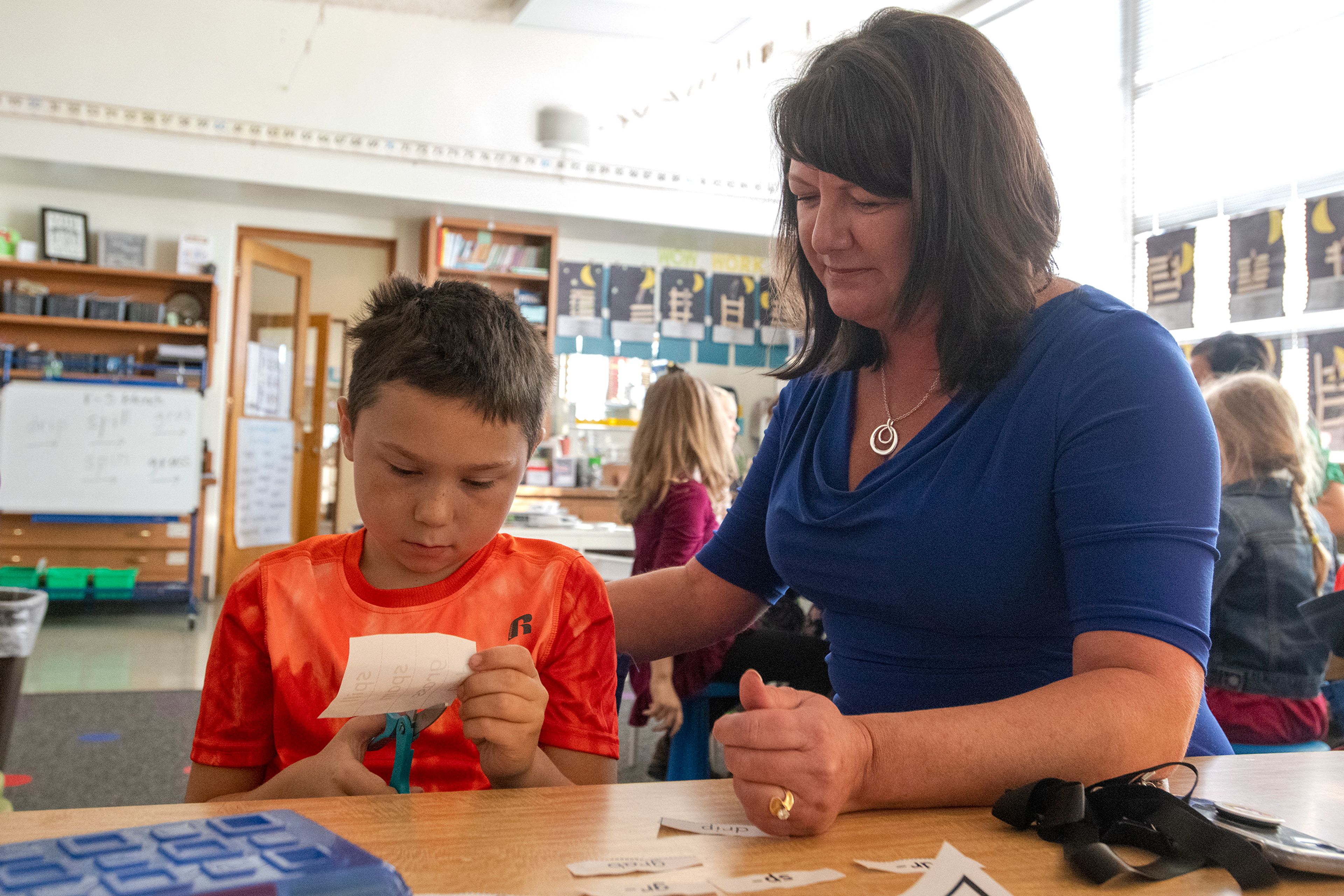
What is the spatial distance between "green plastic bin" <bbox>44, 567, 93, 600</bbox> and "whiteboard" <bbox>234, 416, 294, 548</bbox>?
1.03 metres

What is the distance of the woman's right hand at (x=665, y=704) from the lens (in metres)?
2.64

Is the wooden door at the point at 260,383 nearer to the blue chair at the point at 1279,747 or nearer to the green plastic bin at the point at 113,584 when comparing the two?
the green plastic bin at the point at 113,584

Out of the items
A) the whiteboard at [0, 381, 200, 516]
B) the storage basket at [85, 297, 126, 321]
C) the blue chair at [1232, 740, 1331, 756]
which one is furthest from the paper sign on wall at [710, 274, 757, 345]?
the blue chair at [1232, 740, 1331, 756]

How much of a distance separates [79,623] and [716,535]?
593cm

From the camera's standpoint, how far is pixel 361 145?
256 inches

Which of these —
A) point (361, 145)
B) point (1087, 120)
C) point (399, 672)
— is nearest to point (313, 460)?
point (361, 145)

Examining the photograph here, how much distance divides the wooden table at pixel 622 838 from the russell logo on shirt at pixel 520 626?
0.28m

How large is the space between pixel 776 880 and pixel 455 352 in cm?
61

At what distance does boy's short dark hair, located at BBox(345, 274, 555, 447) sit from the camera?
1.03 m

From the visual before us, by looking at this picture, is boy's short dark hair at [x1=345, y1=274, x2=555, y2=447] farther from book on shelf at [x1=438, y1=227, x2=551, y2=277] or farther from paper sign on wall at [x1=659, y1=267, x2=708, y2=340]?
paper sign on wall at [x1=659, y1=267, x2=708, y2=340]

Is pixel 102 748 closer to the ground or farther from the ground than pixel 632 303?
closer to the ground

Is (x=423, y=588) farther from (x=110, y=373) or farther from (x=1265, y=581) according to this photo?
(x=110, y=373)

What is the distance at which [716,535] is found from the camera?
1.32 meters

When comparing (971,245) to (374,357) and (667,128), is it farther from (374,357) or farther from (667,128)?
(667,128)
